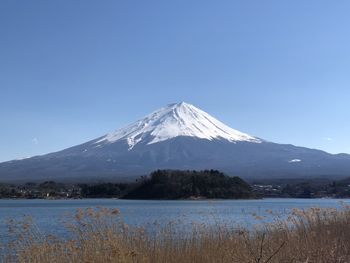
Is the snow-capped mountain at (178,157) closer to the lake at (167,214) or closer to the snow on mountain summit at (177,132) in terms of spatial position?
the snow on mountain summit at (177,132)

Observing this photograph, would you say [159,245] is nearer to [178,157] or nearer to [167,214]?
[167,214]

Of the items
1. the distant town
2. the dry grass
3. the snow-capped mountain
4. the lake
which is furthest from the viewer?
the snow-capped mountain

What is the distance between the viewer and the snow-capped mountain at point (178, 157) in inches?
5861

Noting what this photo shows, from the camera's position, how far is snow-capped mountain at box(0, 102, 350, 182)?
14888 centimetres

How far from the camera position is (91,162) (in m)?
162

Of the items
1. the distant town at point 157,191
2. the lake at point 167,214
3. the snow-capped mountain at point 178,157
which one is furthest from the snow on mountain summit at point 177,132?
the lake at point 167,214

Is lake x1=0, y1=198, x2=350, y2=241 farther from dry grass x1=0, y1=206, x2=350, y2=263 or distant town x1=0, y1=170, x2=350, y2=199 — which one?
distant town x1=0, y1=170, x2=350, y2=199

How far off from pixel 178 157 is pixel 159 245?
161952mm

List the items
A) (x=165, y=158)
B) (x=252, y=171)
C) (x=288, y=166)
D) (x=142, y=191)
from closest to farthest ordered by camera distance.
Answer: (x=142, y=191)
(x=252, y=171)
(x=288, y=166)
(x=165, y=158)

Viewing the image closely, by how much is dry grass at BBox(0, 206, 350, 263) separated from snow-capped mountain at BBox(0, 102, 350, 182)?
416 ft

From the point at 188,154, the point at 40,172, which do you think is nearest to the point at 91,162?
the point at 40,172

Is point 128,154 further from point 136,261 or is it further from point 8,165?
point 136,261

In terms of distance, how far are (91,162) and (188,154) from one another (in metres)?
26.3

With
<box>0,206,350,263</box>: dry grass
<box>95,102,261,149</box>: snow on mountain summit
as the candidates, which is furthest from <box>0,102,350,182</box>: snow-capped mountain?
<box>0,206,350,263</box>: dry grass
